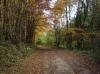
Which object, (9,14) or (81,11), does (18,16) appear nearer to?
(9,14)

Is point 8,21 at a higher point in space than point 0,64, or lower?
higher

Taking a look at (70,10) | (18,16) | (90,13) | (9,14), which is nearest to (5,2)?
(9,14)

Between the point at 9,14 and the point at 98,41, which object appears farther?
the point at 9,14

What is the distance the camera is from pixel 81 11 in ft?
125

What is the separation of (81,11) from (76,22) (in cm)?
245

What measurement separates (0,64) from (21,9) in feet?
37.2

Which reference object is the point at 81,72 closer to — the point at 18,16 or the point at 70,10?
the point at 18,16

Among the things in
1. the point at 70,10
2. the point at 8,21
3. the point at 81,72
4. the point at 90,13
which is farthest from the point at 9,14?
the point at 70,10

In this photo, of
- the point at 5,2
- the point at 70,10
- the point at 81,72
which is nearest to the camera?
the point at 81,72

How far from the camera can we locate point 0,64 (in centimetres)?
1190

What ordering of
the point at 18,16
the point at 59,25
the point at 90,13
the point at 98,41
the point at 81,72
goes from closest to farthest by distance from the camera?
the point at 81,72 < the point at 98,41 < the point at 18,16 < the point at 90,13 < the point at 59,25

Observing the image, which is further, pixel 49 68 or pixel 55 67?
pixel 55 67

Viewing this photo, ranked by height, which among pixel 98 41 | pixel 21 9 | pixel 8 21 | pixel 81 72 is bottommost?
pixel 81 72

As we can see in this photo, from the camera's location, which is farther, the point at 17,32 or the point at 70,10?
the point at 70,10
